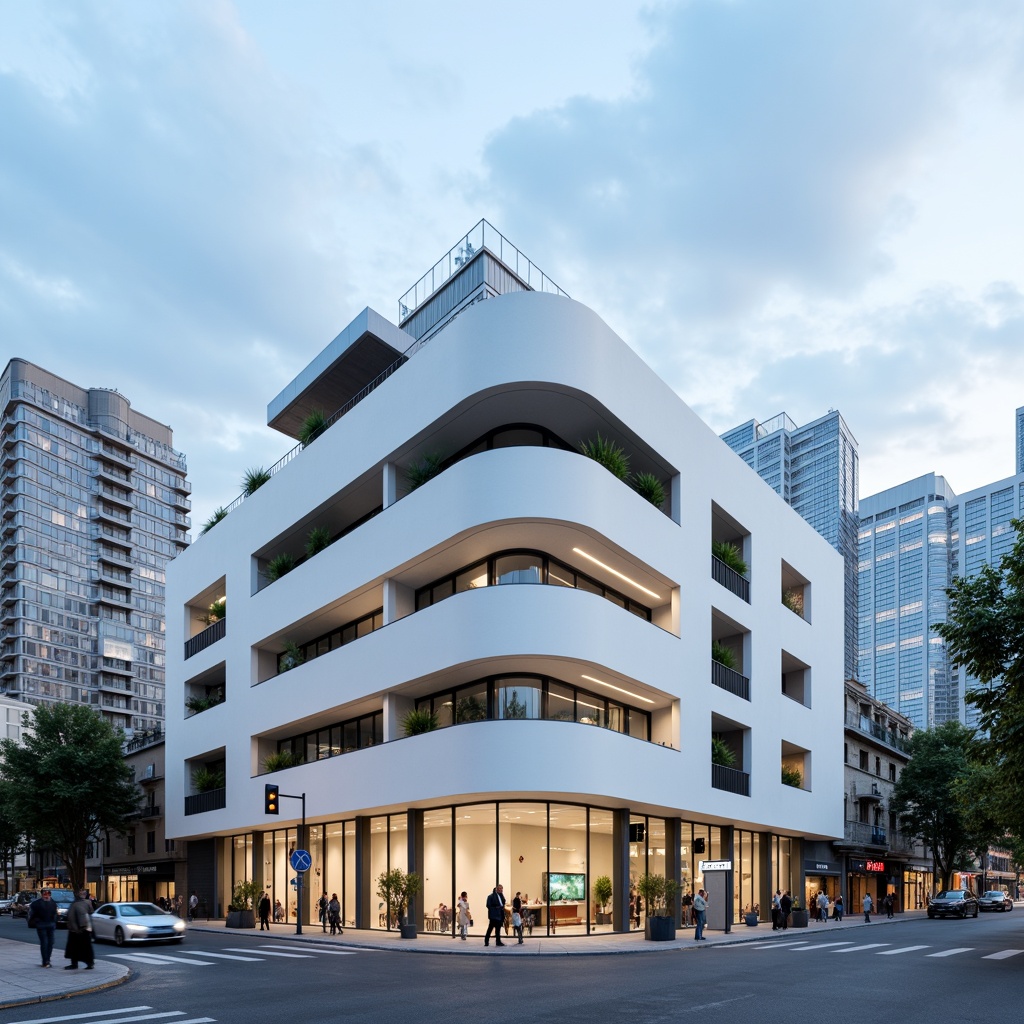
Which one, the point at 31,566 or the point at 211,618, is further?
the point at 31,566

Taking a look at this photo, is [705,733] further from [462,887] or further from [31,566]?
[31,566]

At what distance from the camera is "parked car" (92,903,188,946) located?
32969mm

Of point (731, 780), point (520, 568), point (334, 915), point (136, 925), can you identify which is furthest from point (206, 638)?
point (731, 780)

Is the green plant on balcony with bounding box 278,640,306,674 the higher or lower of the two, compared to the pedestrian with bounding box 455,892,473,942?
higher

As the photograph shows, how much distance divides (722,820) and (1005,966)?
19897mm

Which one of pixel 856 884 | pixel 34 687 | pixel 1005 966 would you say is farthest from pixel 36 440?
pixel 1005 966

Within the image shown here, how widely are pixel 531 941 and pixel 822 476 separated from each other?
127435mm

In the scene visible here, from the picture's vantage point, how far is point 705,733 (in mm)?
41469

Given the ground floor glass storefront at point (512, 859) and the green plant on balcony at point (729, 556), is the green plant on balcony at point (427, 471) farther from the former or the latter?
the green plant on balcony at point (729, 556)

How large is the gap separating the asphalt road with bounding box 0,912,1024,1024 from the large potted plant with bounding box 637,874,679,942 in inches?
100

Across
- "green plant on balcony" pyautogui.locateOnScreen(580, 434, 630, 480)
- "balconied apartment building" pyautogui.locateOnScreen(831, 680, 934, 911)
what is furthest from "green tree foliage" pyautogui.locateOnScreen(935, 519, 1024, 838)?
"balconied apartment building" pyautogui.locateOnScreen(831, 680, 934, 911)

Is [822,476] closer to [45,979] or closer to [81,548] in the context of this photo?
[81,548]

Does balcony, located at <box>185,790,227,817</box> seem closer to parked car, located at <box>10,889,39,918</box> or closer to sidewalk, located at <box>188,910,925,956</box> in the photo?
sidewalk, located at <box>188,910,925,956</box>

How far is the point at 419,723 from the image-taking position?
1419 inches
